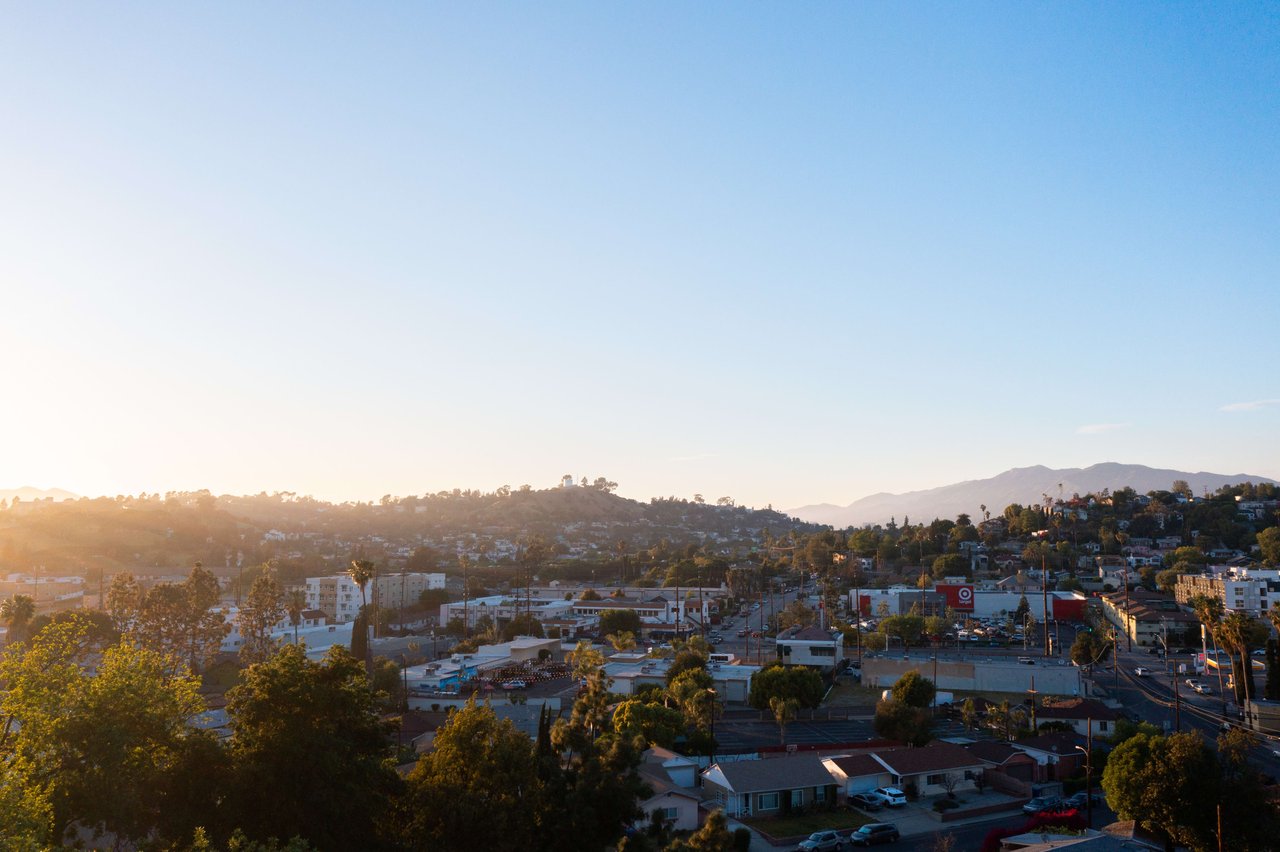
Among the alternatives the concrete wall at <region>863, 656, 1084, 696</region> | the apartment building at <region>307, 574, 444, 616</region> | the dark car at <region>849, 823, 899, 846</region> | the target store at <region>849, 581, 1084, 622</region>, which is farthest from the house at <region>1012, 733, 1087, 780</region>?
the apartment building at <region>307, 574, 444, 616</region>

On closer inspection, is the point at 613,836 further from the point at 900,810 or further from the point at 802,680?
the point at 802,680

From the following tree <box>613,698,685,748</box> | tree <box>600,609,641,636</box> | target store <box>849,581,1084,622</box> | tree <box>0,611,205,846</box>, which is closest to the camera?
tree <box>0,611,205,846</box>

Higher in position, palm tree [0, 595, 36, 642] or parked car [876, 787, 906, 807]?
palm tree [0, 595, 36, 642]

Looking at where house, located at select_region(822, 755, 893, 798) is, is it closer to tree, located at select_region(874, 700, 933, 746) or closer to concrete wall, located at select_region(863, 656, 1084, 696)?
tree, located at select_region(874, 700, 933, 746)

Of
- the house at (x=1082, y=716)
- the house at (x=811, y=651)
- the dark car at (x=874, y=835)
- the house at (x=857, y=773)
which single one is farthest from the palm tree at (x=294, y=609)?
the house at (x=1082, y=716)

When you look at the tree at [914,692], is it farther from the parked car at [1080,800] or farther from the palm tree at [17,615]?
the palm tree at [17,615]

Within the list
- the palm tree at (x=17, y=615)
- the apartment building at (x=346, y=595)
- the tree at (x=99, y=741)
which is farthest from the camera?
the apartment building at (x=346, y=595)
